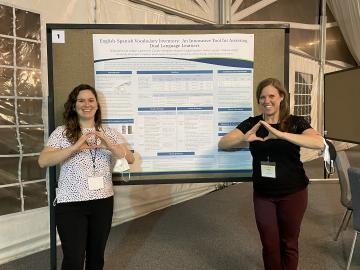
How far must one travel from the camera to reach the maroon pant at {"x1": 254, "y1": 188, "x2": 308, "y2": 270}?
7.21 ft

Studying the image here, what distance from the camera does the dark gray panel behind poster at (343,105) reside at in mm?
4797

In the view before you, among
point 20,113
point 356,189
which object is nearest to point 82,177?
point 20,113

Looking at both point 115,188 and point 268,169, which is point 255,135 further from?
point 115,188

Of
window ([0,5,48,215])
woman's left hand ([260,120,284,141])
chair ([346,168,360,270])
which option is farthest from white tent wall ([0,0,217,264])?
chair ([346,168,360,270])

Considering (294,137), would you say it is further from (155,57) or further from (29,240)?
(29,240)

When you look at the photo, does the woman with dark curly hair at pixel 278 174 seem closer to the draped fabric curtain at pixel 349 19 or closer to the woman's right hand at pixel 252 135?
the woman's right hand at pixel 252 135

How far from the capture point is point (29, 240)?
333cm

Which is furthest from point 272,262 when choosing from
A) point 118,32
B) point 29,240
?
point 29,240

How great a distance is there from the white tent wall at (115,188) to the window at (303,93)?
3745 millimetres

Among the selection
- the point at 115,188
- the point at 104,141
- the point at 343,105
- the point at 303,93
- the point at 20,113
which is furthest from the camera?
the point at 303,93

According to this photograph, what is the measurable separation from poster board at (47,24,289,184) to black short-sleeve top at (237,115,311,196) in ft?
1.21

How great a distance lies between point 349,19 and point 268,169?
806cm

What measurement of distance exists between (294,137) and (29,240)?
2472mm

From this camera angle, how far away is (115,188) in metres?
4.12
